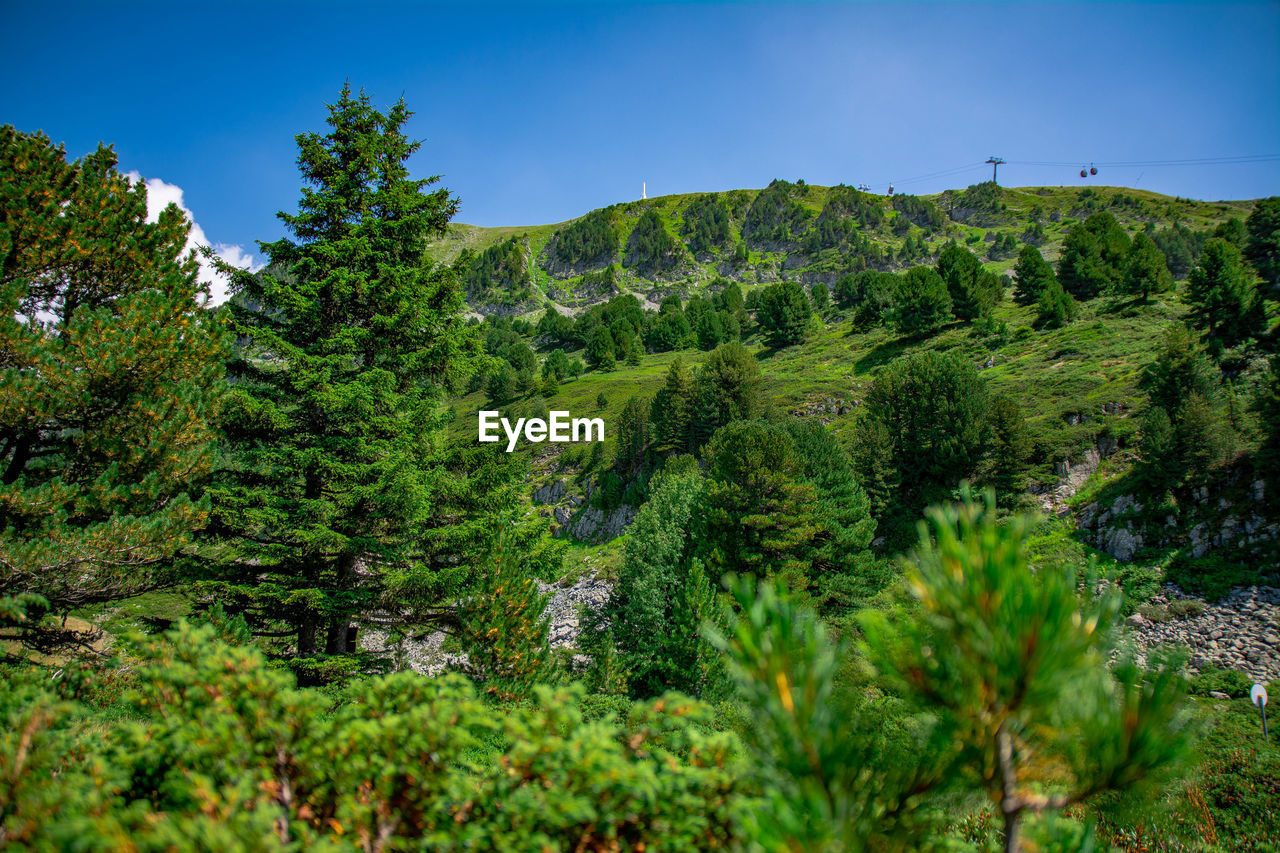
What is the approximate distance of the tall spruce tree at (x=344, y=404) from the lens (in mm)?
10125

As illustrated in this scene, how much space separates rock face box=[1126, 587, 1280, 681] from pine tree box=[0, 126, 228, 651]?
83.9 ft

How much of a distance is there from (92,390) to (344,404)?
3589mm

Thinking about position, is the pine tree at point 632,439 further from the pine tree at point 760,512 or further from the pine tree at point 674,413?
the pine tree at point 760,512

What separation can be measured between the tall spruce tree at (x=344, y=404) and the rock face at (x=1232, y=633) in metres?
22.0

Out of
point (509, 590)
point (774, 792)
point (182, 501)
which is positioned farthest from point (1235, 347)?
point (182, 501)

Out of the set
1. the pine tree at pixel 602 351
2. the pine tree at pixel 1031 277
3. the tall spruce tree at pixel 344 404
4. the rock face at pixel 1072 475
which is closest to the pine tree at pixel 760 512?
the tall spruce tree at pixel 344 404

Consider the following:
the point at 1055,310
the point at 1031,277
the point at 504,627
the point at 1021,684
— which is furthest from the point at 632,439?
the point at 1031,277

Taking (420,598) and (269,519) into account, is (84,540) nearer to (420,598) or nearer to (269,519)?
(269,519)

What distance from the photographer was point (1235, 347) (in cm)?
3562

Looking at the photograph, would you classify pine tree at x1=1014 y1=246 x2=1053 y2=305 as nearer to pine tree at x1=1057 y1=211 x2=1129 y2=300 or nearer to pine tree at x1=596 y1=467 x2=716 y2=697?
pine tree at x1=1057 y1=211 x2=1129 y2=300

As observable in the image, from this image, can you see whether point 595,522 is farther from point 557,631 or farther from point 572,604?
point 557,631

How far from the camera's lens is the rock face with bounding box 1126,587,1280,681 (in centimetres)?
1606

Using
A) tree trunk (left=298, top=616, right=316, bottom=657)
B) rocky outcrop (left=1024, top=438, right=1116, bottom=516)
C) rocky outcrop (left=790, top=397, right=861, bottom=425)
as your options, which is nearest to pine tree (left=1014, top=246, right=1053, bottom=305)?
rocky outcrop (left=790, top=397, right=861, bottom=425)

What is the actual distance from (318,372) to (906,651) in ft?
37.0
